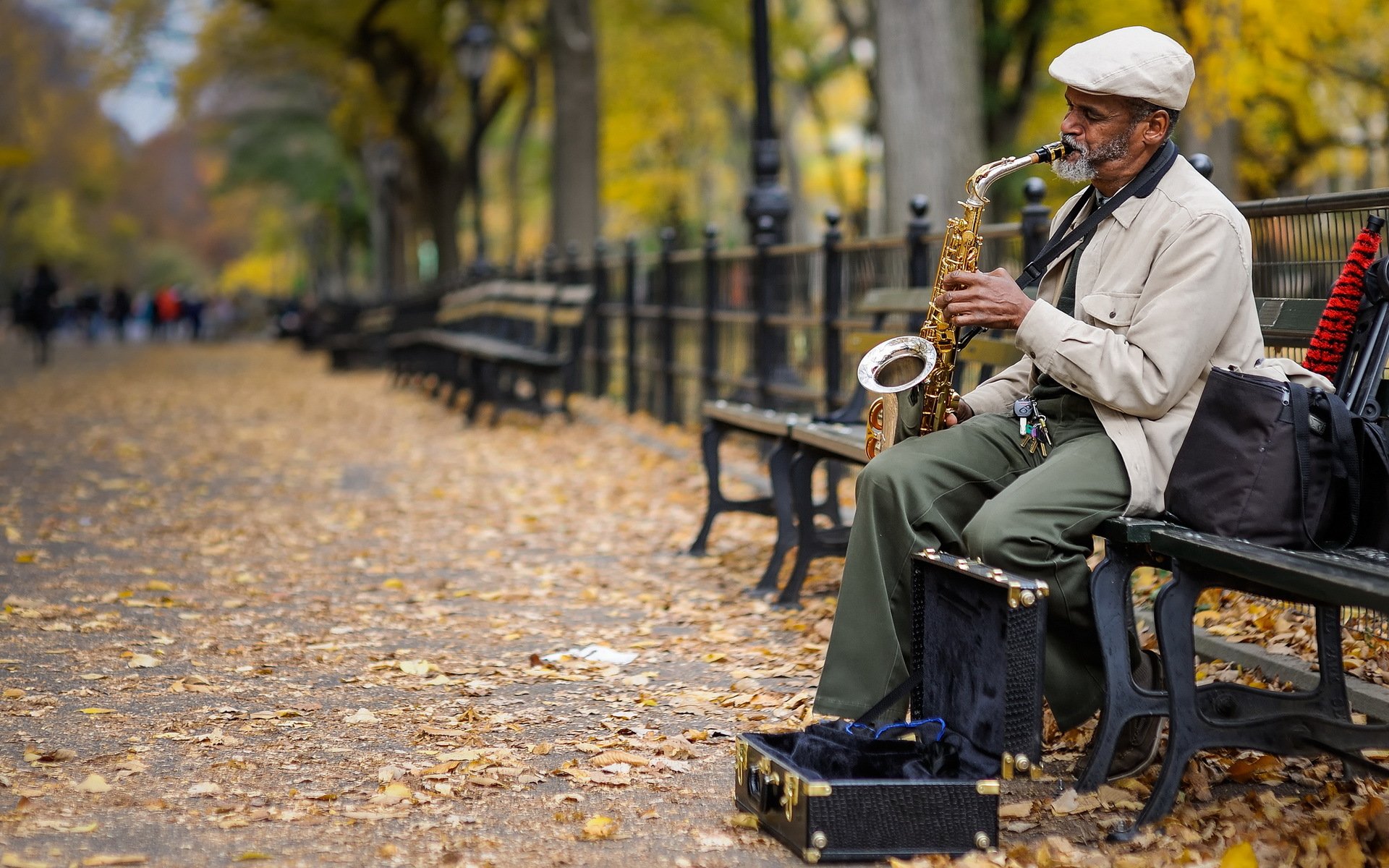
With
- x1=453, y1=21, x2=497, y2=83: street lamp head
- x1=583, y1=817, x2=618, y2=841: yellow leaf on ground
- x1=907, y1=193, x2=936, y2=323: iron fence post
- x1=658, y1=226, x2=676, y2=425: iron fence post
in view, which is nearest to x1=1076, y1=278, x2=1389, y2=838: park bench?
x1=583, y1=817, x2=618, y2=841: yellow leaf on ground

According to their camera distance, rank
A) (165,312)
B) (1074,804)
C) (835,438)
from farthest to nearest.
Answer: (165,312)
(835,438)
(1074,804)

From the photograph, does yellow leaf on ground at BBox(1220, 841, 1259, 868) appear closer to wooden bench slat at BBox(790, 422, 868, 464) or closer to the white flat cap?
the white flat cap

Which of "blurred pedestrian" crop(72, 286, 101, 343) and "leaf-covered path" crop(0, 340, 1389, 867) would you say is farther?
"blurred pedestrian" crop(72, 286, 101, 343)

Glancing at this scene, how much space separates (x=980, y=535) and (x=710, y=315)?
8437 millimetres

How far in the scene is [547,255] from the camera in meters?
17.9

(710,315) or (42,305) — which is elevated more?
(42,305)

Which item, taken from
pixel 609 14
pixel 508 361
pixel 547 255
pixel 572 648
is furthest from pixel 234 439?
pixel 609 14

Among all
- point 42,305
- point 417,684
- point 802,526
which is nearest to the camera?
point 417,684

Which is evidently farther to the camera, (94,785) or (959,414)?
(959,414)

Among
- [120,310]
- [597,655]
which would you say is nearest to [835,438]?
[597,655]

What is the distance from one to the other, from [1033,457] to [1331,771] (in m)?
1.13

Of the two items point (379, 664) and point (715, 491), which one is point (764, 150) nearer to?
point (715, 491)

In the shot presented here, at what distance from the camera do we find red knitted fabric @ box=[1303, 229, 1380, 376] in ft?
13.7

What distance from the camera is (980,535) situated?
4.00m
